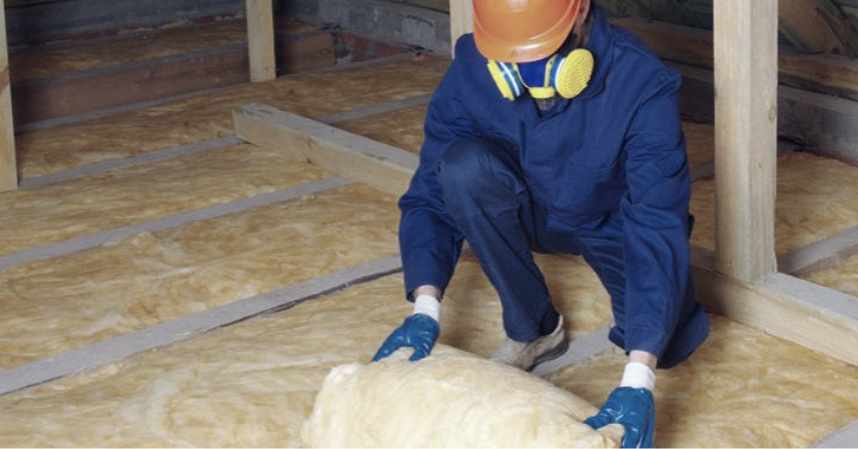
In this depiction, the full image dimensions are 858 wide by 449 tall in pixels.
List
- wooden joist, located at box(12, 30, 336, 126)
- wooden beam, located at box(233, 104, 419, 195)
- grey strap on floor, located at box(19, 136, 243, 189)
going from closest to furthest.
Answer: wooden beam, located at box(233, 104, 419, 195)
grey strap on floor, located at box(19, 136, 243, 189)
wooden joist, located at box(12, 30, 336, 126)

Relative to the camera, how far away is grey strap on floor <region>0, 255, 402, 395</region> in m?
3.11

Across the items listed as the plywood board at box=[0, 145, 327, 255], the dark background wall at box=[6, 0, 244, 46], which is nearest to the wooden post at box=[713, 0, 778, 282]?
the plywood board at box=[0, 145, 327, 255]

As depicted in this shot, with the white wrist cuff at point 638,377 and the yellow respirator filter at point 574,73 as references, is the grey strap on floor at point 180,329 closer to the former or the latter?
the yellow respirator filter at point 574,73

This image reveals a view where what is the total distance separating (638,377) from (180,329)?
144cm

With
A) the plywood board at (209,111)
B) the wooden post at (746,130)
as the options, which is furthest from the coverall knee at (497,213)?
the plywood board at (209,111)

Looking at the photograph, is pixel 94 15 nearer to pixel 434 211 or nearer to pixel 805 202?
pixel 805 202

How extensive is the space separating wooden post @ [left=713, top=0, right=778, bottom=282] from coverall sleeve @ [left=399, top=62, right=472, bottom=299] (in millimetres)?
639

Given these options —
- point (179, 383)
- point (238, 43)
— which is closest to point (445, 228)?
point (179, 383)

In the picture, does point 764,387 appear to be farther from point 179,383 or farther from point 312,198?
point 312,198

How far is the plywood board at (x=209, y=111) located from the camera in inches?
201

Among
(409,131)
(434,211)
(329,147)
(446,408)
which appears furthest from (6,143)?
(446,408)

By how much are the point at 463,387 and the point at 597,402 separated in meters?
0.59

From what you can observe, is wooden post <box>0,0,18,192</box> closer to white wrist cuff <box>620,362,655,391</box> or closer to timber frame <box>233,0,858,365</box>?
timber frame <box>233,0,858,365</box>

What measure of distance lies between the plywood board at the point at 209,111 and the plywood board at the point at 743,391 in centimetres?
270
